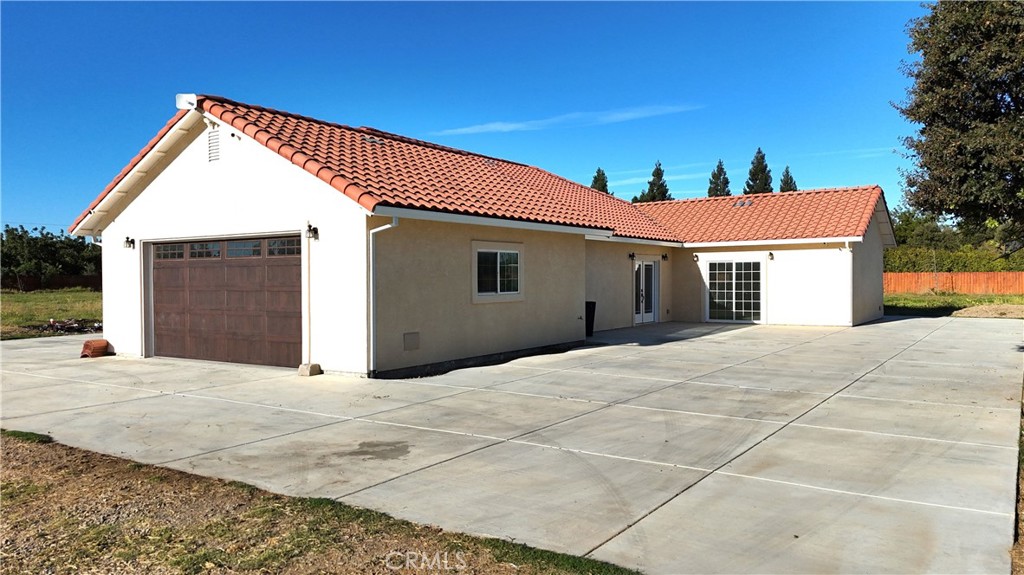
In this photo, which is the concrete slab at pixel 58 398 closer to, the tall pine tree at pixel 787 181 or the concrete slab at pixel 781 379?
the concrete slab at pixel 781 379

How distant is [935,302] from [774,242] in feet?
54.6

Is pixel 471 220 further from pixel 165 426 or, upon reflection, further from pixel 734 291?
pixel 734 291

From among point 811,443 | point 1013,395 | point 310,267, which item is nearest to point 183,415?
point 310,267

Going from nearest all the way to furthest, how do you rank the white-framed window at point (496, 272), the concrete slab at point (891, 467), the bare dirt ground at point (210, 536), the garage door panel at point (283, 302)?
the bare dirt ground at point (210, 536), the concrete slab at point (891, 467), the garage door panel at point (283, 302), the white-framed window at point (496, 272)

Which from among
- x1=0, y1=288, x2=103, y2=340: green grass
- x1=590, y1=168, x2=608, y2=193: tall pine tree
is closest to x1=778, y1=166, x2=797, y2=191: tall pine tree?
x1=590, y1=168, x2=608, y2=193: tall pine tree

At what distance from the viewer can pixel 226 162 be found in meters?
13.1

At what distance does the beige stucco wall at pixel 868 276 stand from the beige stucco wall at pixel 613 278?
6.20 m

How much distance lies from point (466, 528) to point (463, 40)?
59.5 feet

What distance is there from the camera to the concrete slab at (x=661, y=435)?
6.79 metres

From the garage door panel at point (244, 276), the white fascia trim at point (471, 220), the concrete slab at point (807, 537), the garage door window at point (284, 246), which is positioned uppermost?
the white fascia trim at point (471, 220)

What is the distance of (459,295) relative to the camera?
1329 cm

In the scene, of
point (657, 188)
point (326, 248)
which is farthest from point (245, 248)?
point (657, 188)

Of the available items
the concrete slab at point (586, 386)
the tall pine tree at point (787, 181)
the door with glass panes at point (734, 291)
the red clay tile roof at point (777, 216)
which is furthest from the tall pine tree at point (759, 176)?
the concrete slab at point (586, 386)

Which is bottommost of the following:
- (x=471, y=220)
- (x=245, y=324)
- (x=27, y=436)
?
(x=27, y=436)
